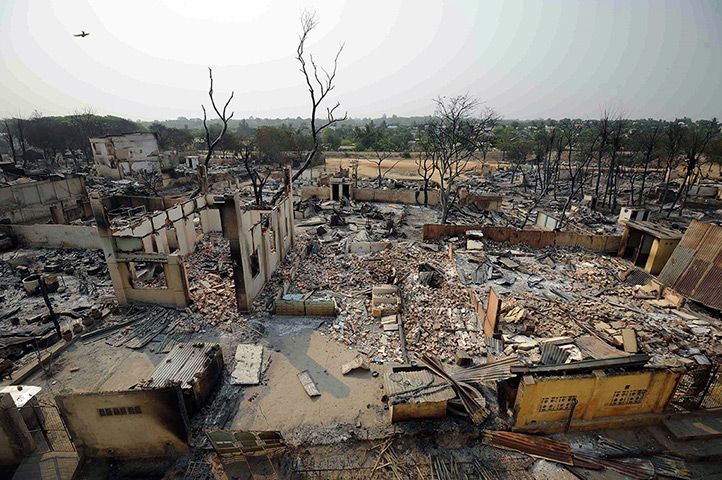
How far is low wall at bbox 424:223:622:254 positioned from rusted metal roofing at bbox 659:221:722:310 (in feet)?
11.6

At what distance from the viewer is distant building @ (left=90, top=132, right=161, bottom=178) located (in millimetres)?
37344

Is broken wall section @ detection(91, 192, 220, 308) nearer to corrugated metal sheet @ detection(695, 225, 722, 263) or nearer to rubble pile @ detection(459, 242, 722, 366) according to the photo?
rubble pile @ detection(459, 242, 722, 366)

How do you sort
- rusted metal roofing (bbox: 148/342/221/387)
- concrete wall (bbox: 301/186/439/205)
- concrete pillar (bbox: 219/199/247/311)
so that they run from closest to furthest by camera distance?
rusted metal roofing (bbox: 148/342/221/387), concrete pillar (bbox: 219/199/247/311), concrete wall (bbox: 301/186/439/205)

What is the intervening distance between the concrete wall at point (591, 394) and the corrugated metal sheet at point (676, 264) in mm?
7647

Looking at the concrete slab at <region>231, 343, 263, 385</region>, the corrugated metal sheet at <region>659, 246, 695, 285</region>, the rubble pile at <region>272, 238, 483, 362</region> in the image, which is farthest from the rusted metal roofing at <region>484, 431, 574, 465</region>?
the corrugated metal sheet at <region>659, 246, 695, 285</region>

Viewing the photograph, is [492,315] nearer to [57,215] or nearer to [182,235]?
[182,235]

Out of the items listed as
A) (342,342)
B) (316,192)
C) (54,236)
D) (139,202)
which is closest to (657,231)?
(342,342)

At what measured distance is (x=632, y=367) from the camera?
7266mm

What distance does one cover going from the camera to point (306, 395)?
27.6 feet

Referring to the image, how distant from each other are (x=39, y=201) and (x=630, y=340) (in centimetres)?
3363

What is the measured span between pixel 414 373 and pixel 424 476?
1975mm

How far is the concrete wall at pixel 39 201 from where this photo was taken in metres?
21.4

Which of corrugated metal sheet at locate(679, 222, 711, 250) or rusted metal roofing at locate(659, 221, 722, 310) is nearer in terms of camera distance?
rusted metal roofing at locate(659, 221, 722, 310)

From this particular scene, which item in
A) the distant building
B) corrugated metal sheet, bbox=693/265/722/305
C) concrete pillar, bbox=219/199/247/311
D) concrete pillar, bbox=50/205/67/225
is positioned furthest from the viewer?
the distant building
